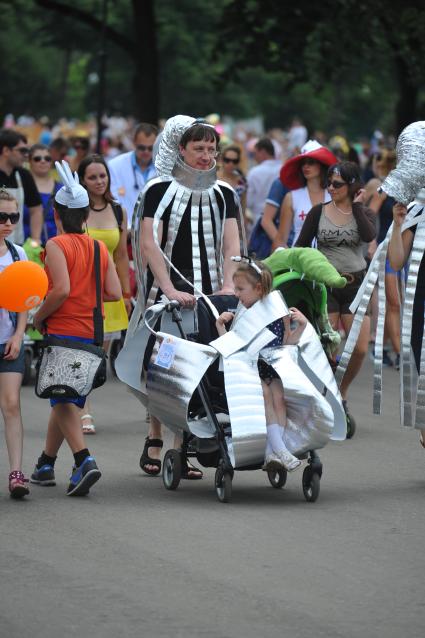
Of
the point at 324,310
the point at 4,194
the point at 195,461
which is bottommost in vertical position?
the point at 195,461

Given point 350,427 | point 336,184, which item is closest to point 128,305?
point 336,184

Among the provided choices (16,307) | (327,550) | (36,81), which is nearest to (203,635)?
(327,550)

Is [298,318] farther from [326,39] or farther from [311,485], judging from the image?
[326,39]

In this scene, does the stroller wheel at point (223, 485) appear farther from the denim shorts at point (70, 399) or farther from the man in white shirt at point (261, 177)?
the man in white shirt at point (261, 177)

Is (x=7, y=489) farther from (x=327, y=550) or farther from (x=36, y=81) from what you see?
(x=36, y=81)

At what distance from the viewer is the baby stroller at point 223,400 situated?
7.89 metres

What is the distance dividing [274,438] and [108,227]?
3.67 meters

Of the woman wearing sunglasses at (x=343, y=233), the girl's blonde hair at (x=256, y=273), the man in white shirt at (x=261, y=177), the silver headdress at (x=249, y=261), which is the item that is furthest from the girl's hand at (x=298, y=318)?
the man in white shirt at (x=261, y=177)

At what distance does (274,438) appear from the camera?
26.2 feet

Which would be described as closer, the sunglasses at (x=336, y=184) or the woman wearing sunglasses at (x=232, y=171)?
the sunglasses at (x=336, y=184)

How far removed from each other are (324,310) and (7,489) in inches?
87.4

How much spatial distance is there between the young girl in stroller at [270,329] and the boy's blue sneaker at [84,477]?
92cm

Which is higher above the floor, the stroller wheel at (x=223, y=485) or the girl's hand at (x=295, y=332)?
the girl's hand at (x=295, y=332)

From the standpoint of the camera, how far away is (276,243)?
12.6 m
